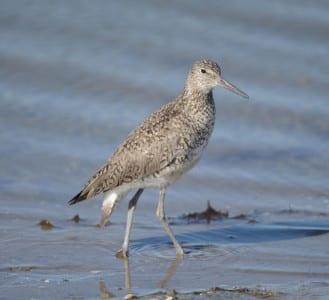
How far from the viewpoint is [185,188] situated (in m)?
9.92

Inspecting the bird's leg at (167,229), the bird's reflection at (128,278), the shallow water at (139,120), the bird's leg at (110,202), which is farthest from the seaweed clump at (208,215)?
the bird's reflection at (128,278)

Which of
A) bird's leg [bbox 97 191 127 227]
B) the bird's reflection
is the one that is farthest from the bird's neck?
the bird's reflection

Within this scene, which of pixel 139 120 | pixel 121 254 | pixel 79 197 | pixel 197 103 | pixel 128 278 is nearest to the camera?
pixel 128 278

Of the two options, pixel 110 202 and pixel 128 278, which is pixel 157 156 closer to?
pixel 110 202

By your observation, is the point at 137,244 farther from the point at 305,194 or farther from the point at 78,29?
the point at 78,29

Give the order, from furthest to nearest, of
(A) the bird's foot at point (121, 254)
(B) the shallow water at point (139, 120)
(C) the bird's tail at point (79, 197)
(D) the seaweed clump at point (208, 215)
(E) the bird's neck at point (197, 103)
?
(D) the seaweed clump at point (208, 215)
(E) the bird's neck at point (197, 103)
(C) the bird's tail at point (79, 197)
(A) the bird's foot at point (121, 254)
(B) the shallow water at point (139, 120)

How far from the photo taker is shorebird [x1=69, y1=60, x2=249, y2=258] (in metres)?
8.01

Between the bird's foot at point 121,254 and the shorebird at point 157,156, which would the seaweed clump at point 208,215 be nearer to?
the shorebird at point 157,156

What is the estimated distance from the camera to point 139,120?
11141mm

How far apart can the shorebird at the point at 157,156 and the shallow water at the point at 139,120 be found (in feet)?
1.36

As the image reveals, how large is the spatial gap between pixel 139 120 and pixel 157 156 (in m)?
3.16

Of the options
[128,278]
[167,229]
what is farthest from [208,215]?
[128,278]

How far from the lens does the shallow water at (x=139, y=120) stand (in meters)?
7.40

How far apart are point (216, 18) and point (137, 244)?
5853 mm
